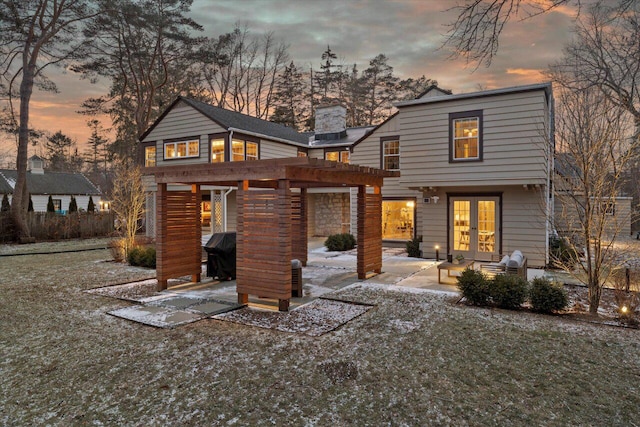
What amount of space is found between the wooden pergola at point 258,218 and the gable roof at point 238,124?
25.0 ft

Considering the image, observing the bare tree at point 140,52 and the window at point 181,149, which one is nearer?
the window at point 181,149

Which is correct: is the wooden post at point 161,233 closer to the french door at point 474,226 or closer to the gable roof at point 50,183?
the french door at point 474,226

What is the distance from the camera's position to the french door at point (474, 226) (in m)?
11.0

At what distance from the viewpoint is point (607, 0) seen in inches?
155

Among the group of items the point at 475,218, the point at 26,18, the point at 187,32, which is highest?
the point at 187,32

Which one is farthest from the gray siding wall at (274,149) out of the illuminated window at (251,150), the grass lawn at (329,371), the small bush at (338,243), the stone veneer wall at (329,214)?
the grass lawn at (329,371)

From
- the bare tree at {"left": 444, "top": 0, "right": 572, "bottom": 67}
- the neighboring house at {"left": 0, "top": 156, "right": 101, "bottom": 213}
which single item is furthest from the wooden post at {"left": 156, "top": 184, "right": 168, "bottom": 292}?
the neighboring house at {"left": 0, "top": 156, "right": 101, "bottom": 213}

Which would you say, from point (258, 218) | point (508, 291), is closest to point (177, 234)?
point (258, 218)

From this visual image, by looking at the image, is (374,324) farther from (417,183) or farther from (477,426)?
(417,183)

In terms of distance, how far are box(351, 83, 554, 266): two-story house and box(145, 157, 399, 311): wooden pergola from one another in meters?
2.72

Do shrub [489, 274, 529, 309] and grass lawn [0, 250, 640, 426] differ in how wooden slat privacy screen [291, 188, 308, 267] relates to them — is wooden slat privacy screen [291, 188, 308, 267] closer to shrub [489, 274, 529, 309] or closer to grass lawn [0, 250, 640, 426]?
grass lawn [0, 250, 640, 426]

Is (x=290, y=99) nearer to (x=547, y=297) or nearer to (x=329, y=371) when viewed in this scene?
(x=547, y=297)

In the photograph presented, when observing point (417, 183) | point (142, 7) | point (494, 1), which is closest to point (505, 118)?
point (417, 183)

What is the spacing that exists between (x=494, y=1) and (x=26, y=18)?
22047 millimetres
